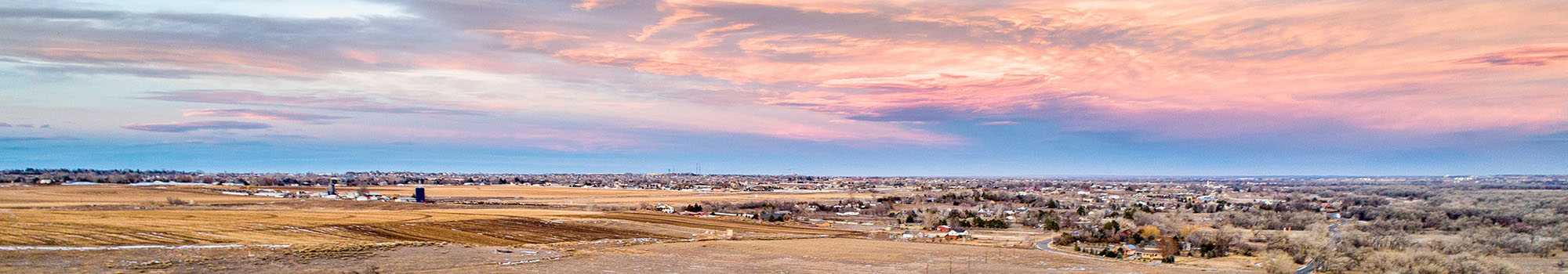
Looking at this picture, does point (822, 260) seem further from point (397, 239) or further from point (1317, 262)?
point (1317, 262)

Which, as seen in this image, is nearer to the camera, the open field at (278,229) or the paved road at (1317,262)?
the open field at (278,229)

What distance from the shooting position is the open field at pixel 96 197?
64562 millimetres

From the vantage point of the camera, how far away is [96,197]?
248 ft

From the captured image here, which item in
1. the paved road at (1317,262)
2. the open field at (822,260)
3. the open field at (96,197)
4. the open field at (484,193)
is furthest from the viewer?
the open field at (484,193)

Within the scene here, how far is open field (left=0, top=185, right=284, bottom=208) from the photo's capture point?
64562mm

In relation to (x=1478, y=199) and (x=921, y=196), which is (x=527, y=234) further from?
(x=1478, y=199)

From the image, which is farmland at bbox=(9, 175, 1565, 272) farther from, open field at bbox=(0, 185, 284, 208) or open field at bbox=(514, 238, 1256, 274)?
open field at bbox=(0, 185, 284, 208)

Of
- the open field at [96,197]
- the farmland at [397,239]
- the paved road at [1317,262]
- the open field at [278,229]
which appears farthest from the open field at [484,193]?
the paved road at [1317,262]

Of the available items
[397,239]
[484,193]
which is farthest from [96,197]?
[397,239]

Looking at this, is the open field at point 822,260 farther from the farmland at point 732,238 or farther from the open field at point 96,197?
the open field at point 96,197

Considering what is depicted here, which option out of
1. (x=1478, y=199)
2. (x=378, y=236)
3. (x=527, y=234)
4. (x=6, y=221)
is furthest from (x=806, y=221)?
(x=1478, y=199)

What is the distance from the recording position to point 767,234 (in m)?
56.3

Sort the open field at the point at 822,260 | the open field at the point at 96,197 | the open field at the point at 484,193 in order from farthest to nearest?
the open field at the point at 484,193
the open field at the point at 96,197
the open field at the point at 822,260

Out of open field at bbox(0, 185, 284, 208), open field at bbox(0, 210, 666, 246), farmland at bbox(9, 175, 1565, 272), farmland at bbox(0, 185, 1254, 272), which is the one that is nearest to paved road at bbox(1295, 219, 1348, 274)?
farmland at bbox(9, 175, 1565, 272)
